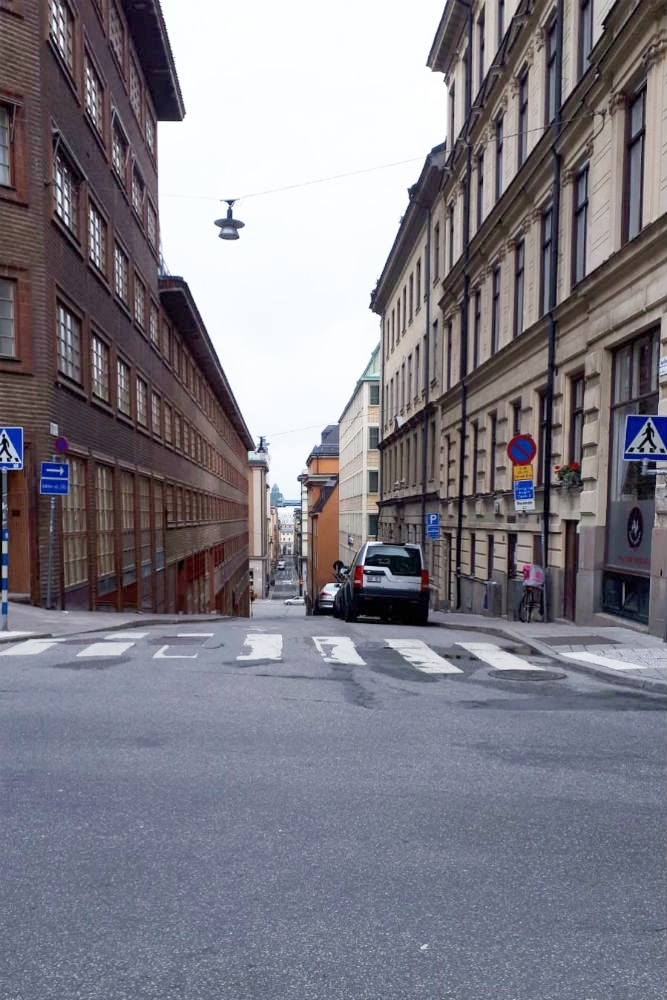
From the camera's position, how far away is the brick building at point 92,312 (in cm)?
1588

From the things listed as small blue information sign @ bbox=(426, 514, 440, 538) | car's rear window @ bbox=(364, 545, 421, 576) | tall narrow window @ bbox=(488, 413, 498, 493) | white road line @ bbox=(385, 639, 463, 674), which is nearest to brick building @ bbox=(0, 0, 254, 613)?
car's rear window @ bbox=(364, 545, 421, 576)

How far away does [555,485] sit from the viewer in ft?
54.8

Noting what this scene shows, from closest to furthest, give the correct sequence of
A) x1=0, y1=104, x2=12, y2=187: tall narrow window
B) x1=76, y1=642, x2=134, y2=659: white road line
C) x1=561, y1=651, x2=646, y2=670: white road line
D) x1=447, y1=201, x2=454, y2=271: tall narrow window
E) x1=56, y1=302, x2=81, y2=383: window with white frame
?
x1=561, y1=651, x2=646, y2=670: white road line → x1=76, y1=642, x2=134, y2=659: white road line → x1=0, y1=104, x2=12, y2=187: tall narrow window → x1=56, y1=302, x2=81, y2=383: window with white frame → x1=447, y1=201, x2=454, y2=271: tall narrow window

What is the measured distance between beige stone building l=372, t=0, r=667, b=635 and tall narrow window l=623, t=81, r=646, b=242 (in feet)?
0.13

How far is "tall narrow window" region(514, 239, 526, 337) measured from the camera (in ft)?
68.3

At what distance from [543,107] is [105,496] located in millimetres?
14900

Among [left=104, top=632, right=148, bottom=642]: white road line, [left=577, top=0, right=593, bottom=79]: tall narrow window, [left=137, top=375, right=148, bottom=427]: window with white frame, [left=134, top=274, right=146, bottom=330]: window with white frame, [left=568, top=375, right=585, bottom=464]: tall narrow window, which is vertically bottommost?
[left=104, top=632, right=148, bottom=642]: white road line

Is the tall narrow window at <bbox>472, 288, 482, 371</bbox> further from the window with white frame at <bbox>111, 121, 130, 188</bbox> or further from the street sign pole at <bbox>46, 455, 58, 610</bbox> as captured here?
the street sign pole at <bbox>46, 455, 58, 610</bbox>

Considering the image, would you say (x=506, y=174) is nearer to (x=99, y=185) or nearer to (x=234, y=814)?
(x=99, y=185)

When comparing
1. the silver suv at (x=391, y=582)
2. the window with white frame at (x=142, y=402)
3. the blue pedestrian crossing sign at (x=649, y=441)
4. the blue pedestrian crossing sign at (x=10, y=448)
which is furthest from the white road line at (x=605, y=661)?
the window with white frame at (x=142, y=402)

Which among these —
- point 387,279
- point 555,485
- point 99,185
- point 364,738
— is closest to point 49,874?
point 364,738

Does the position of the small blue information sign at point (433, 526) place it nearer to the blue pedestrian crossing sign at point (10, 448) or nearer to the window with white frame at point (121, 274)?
the window with white frame at point (121, 274)

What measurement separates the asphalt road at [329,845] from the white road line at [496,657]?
185 centimetres

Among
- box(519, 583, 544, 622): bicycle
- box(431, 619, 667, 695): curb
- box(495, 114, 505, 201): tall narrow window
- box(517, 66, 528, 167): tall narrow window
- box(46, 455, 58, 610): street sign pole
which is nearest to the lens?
box(431, 619, 667, 695): curb
